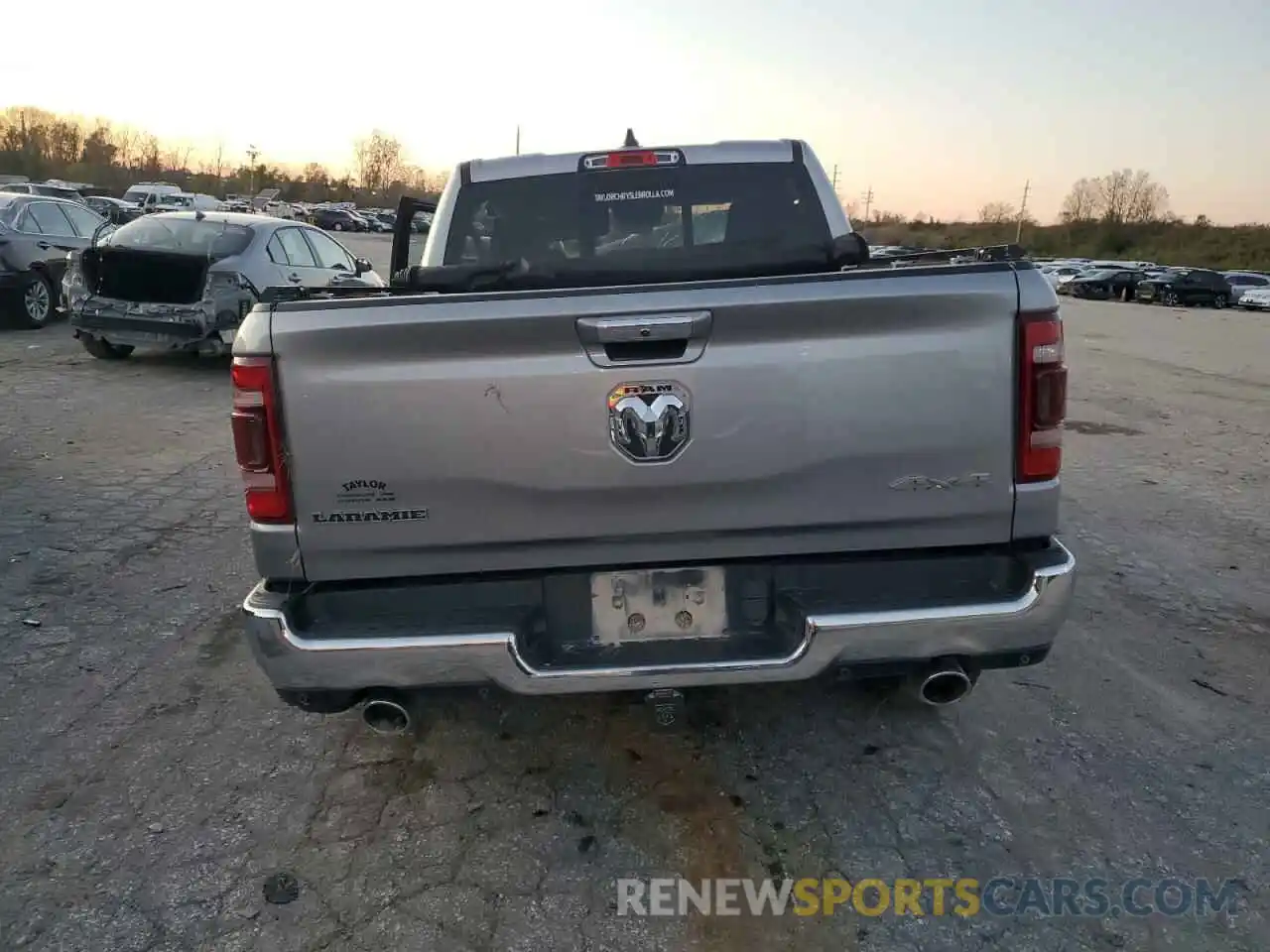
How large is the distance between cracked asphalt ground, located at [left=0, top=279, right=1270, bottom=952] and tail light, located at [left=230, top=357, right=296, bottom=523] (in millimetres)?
770

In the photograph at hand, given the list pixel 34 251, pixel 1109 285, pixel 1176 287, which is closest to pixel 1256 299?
pixel 1176 287

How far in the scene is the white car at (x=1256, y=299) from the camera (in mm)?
35938

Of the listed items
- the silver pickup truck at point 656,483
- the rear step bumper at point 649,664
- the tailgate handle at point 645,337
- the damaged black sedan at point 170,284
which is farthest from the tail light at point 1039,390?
the damaged black sedan at point 170,284

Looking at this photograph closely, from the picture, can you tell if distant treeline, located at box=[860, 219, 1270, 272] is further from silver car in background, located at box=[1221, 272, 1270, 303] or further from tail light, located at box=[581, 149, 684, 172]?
tail light, located at box=[581, 149, 684, 172]

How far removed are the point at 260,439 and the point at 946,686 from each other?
82.7 inches

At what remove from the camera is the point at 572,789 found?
10.4 ft

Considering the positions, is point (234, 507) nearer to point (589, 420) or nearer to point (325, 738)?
point (325, 738)

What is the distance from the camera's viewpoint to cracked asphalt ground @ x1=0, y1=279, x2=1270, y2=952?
2.54m

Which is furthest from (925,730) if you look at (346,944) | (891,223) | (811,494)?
(891,223)

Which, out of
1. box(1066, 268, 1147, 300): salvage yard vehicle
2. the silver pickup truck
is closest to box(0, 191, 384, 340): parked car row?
the silver pickup truck

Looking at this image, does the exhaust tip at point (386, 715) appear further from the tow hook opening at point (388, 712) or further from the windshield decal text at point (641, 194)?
the windshield decal text at point (641, 194)

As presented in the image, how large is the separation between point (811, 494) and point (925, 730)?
54.0 inches

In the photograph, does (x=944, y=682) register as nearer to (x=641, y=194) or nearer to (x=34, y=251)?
(x=641, y=194)

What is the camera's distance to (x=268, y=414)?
2.57m
